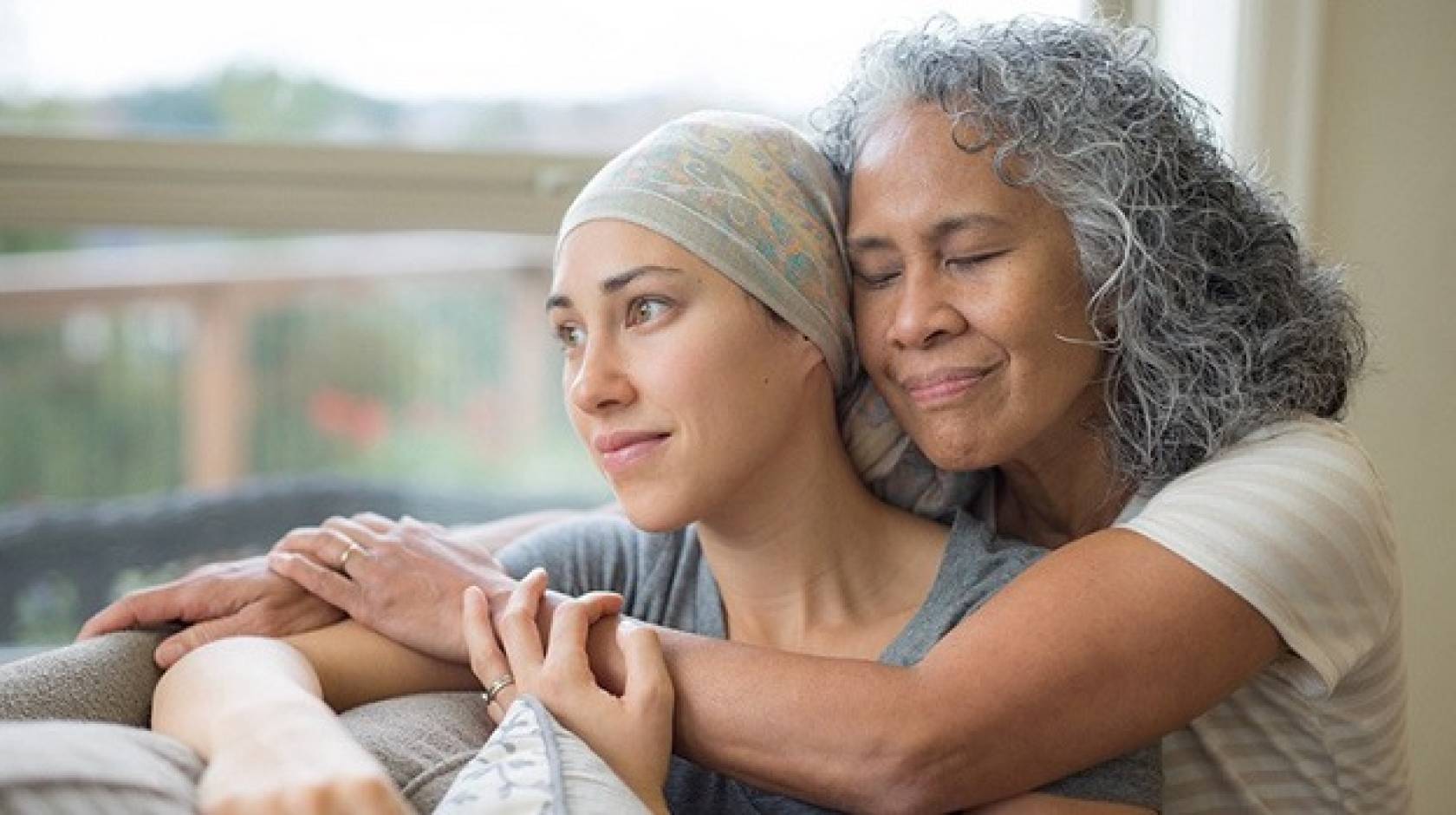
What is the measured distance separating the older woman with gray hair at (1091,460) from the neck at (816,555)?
0.08 metres

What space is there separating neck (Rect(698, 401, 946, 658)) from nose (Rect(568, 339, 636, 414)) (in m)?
0.18

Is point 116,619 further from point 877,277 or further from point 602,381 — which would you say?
point 877,277

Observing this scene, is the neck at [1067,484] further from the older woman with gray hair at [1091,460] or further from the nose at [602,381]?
the nose at [602,381]

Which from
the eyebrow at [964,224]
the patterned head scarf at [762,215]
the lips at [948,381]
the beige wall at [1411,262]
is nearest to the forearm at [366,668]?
the patterned head scarf at [762,215]

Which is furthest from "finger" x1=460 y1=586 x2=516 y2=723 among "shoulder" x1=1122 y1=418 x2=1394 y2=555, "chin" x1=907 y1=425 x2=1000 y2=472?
"shoulder" x1=1122 y1=418 x2=1394 y2=555

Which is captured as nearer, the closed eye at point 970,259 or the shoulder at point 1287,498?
the shoulder at point 1287,498

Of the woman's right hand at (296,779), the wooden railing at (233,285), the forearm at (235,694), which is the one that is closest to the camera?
the woman's right hand at (296,779)

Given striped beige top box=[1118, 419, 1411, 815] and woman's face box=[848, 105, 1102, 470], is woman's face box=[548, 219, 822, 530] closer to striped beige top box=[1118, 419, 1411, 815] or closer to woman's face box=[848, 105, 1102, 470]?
woman's face box=[848, 105, 1102, 470]

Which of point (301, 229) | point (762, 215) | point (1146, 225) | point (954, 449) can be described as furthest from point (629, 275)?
point (301, 229)

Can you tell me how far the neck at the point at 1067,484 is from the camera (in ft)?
5.77

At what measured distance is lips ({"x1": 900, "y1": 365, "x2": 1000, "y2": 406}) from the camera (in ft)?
5.30

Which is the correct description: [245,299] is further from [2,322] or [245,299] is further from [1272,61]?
[1272,61]

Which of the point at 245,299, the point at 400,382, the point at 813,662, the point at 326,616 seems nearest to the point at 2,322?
the point at 245,299

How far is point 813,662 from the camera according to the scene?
148 cm
